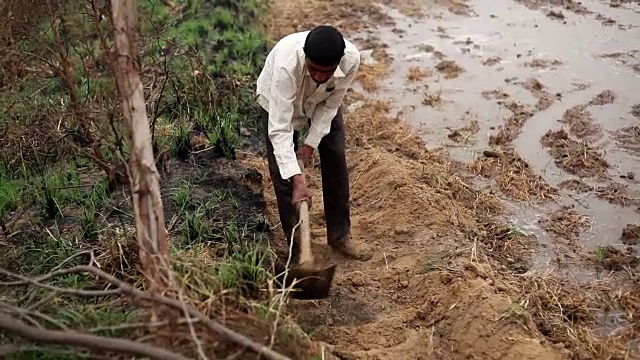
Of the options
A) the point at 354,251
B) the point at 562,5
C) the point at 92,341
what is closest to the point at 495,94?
the point at 562,5

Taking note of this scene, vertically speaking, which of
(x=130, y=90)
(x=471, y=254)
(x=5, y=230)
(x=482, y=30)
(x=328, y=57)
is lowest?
(x=482, y=30)

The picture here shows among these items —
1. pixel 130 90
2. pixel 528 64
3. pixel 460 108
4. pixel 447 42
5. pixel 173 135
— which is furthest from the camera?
pixel 447 42

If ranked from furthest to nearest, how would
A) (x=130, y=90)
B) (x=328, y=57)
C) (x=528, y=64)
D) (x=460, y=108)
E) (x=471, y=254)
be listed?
(x=528, y=64)
(x=460, y=108)
(x=471, y=254)
(x=328, y=57)
(x=130, y=90)

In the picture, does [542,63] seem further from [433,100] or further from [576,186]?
[576,186]

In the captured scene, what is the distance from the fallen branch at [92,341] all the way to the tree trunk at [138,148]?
27cm

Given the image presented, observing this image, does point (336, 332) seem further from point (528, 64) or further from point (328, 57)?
point (528, 64)

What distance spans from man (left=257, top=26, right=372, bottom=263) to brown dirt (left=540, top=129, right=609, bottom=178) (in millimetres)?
2115

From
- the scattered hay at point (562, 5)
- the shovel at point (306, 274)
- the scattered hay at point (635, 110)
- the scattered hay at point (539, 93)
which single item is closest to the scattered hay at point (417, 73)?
the scattered hay at point (539, 93)

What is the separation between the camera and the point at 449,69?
759 centimetres

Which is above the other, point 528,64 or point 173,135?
point 173,135

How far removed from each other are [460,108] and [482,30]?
7.92 feet

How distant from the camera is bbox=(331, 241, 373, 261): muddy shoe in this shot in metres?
4.36

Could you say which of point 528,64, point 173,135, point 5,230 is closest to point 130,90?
point 5,230

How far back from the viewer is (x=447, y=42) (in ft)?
27.6
